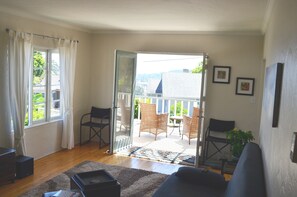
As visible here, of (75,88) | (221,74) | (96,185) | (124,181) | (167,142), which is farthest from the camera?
(167,142)

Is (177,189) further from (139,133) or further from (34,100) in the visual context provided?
(139,133)

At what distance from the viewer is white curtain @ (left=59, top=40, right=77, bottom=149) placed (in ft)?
16.5

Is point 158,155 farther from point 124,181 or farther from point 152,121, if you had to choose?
point 124,181

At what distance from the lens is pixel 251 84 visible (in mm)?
4922

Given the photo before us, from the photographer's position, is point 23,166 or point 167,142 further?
point 167,142

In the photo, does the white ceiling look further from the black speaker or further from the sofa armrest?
the black speaker

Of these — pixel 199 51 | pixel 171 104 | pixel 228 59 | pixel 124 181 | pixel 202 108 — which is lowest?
pixel 124 181

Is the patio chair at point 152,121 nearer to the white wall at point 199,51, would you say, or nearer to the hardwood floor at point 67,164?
the white wall at point 199,51

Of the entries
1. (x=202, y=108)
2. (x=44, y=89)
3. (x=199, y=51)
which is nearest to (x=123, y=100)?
(x=44, y=89)

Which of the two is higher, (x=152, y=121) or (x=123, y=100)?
(x=123, y=100)

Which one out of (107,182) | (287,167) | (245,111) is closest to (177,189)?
(107,182)

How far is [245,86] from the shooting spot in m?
4.96

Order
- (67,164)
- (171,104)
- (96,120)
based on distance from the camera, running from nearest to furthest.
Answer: (67,164), (96,120), (171,104)

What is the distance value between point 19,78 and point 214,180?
10.1ft
